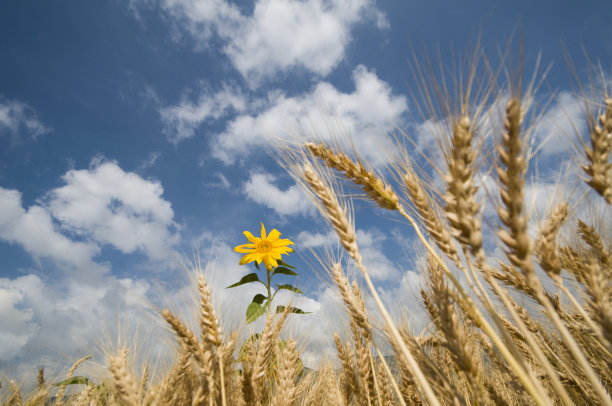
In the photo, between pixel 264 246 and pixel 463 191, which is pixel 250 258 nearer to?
pixel 264 246

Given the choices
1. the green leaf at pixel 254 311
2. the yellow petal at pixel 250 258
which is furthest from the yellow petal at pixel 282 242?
the green leaf at pixel 254 311

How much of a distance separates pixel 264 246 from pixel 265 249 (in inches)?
1.9

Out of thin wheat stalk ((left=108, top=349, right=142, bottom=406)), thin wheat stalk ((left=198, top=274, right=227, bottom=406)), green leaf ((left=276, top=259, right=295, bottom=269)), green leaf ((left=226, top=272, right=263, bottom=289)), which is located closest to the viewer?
thin wheat stalk ((left=108, top=349, right=142, bottom=406))

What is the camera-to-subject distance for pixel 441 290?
1.72 m

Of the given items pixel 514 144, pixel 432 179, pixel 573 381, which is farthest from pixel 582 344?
pixel 514 144

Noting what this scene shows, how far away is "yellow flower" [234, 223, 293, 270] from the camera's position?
138 inches

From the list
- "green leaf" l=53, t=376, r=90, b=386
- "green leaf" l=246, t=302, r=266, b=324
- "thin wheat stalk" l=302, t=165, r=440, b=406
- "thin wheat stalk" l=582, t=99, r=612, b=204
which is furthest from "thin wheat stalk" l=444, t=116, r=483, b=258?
"green leaf" l=53, t=376, r=90, b=386

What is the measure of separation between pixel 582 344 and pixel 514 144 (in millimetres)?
2627

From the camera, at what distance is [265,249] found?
3.69 m

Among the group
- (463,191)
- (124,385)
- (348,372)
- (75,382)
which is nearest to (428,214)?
(463,191)

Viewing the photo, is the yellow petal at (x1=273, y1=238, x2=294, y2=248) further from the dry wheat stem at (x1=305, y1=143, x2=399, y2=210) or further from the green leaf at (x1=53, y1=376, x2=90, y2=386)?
the green leaf at (x1=53, y1=376, x2=90, y2=386)

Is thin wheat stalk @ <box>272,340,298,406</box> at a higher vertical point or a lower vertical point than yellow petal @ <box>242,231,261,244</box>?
lower

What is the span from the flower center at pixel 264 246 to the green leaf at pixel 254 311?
630 millimetres

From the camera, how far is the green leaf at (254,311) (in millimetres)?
3387
